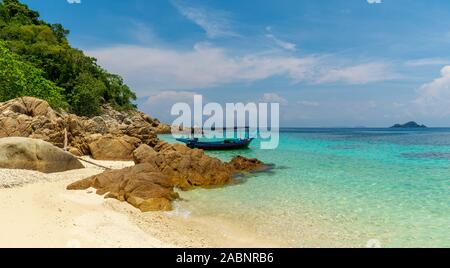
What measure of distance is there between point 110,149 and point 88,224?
16.5m

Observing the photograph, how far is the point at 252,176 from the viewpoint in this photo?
21.3 m

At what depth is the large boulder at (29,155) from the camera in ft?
50.0

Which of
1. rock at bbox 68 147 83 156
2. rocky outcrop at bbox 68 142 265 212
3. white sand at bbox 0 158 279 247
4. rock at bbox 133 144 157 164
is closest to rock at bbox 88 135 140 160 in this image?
rock at bbox 68 147 83 156

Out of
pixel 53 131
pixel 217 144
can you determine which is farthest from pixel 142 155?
pixel 217 144

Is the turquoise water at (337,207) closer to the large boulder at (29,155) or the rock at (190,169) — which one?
the rock at (190,169)

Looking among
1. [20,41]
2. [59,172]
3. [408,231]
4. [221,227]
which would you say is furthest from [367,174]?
[20,41]

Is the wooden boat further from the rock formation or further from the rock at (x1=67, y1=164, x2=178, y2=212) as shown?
the rock at (x1=67, y1=164, x2=178, y2=212)

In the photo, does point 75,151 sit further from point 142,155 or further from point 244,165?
point 244,165

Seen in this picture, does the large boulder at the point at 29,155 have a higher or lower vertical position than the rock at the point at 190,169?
higher

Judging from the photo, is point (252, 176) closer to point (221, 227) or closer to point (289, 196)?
point (289, 196)

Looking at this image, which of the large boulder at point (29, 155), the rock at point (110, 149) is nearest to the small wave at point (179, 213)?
the large boulder at point (29, 155)

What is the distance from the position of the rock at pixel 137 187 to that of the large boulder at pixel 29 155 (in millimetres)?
3603

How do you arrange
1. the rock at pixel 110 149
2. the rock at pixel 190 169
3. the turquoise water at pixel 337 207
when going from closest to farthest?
the turquoise water at pixel 337 207 → the rock at pixel 190 169 → the rock at pixel 110 149
